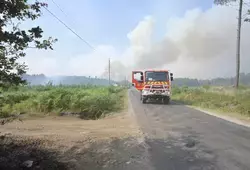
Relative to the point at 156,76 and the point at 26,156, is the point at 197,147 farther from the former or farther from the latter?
Answer: the point at 156,76

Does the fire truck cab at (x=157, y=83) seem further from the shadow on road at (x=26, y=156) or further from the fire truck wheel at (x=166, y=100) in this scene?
the shadow on road at (x=26, y=156)

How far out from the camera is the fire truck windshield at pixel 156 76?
3019 centimetres

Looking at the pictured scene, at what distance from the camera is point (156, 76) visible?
30.4 meters

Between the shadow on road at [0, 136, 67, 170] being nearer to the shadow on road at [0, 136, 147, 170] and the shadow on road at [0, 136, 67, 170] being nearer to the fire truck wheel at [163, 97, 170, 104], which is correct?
the shadow on road at [0, 136, 147, 170]

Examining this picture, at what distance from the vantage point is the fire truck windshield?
99.0ft

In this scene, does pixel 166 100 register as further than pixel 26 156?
Yes

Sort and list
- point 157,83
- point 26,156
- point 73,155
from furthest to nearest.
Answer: point 157,83 → point 73,155 → point 26,156

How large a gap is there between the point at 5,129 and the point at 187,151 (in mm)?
7949

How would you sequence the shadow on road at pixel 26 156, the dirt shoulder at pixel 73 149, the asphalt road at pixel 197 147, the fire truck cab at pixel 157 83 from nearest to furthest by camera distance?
1. the shadow on road at pixel 26 156
2. the asphalt road at pixel 197 147
3. the dirt shoulder at pixel 73 149
4. the fire truck cab at pixel 157 83

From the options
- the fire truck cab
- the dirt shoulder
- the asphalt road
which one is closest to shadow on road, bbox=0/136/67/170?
the dirt shoulder

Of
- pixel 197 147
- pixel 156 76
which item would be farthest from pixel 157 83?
pixel 197 147

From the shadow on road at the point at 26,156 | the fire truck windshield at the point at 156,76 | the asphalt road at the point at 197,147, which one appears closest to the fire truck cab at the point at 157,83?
the fire truck windshield at the point at 156,76

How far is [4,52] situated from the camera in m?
7.78

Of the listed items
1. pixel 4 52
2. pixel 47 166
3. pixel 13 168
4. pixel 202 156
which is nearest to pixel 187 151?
pixel 202 156
